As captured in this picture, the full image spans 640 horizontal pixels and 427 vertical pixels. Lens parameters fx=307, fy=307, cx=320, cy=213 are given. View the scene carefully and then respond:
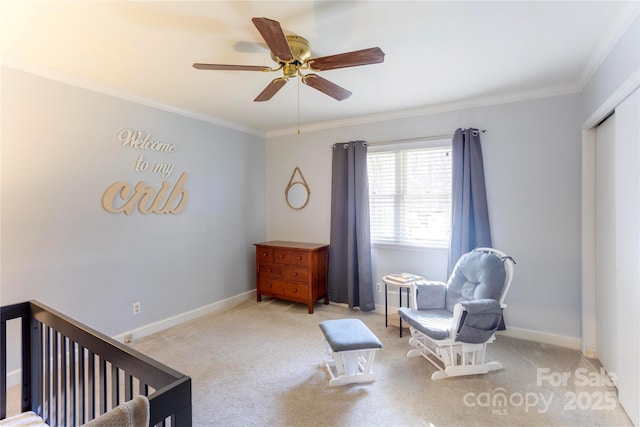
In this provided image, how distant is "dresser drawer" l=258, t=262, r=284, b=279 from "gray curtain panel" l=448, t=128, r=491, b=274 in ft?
6.60

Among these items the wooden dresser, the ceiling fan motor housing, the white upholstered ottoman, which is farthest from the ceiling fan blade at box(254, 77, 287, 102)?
the wooden dresser

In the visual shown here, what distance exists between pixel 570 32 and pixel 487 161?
136 cm

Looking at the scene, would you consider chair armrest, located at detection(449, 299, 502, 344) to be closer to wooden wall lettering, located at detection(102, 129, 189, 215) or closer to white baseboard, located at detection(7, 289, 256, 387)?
white baseboard, located at detection(7, 289, 256, 387)

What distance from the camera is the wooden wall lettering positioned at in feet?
9.30

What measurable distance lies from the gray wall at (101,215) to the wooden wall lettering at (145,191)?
5 cm

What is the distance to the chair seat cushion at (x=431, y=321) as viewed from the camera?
2.30 m

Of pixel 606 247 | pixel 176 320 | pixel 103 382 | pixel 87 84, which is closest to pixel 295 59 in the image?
pixel 103 382

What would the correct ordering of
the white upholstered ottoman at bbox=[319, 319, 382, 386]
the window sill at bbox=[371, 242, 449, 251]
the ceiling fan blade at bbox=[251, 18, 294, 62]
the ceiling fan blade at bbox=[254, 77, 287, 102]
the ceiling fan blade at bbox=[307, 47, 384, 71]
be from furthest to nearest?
the window sill at bbox=[371, 242, 449, 251]
the white upholstered ottoman at bbox=[319, 319, 382, 386]
the ceiling fan blade at bbox=[254, 77, 287, 102]
the ceiling fan blade at bbox=[307, 47, 384, 71]
the ceiling fan blade at bbox=[251, 18, 294, 62]

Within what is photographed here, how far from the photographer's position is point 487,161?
3119mm

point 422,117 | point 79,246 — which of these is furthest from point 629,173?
point 79,246

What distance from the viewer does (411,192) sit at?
358 cm

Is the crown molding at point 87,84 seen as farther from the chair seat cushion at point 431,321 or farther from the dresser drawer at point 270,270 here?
the chair seat cushion at point 431,321

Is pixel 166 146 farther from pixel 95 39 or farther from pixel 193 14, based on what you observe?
pixel 193 14

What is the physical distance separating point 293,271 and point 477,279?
205 cm
